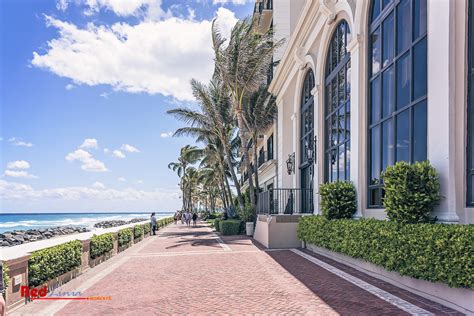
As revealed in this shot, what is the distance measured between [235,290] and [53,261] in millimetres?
4369

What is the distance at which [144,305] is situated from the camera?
7.29m

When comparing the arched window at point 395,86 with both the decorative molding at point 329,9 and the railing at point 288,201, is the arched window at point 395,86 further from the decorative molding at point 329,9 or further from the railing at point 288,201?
the railing at point 288,201

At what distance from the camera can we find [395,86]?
948cm

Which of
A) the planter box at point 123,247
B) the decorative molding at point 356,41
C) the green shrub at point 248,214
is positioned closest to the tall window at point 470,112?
the decorative molding at point 356,41

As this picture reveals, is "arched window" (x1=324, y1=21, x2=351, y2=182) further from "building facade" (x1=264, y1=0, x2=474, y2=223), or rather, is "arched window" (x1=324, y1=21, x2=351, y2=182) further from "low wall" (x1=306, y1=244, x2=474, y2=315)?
"low wall" (x1=306, y1=244, x2=474, y2=315)

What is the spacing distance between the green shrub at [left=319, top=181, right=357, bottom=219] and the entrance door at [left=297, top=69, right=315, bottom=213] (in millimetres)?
4617

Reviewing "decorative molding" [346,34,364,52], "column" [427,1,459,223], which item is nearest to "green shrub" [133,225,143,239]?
"decorative molding" [346,34,364,52]

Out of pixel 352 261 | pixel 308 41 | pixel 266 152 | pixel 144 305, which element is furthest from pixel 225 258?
pixel 266 152

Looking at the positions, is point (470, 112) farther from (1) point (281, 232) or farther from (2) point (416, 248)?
(1) point (281, 232)

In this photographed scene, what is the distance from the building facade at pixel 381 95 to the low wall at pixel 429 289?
1.32 metres

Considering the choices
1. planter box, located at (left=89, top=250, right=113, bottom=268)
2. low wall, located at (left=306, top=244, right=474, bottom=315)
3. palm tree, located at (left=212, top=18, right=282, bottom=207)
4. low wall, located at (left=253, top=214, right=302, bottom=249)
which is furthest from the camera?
palm tree, located at (left=212, top=18, right=282, bottom=207)

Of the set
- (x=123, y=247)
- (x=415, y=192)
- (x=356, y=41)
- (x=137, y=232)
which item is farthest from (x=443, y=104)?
(x=137, y=232)

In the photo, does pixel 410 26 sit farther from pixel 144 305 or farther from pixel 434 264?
pixel 144 305

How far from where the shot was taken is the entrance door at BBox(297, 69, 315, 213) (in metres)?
17.7
